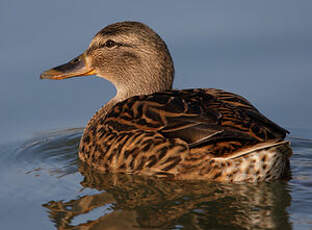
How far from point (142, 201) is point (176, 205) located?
1.26 ft

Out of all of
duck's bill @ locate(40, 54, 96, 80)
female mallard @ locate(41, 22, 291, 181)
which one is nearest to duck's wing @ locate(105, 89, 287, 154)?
female mallard @ locate(41, 22, 291, 181)

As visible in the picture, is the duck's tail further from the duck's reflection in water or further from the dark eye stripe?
Answer: the dark eye stripe

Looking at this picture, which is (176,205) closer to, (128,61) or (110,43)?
(128,61)

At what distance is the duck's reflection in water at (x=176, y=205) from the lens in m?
6.30

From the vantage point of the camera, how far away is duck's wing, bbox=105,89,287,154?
22.5 ft

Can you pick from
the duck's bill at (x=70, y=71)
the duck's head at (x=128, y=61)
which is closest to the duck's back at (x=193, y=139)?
the duck's head at (x=128, y=61)

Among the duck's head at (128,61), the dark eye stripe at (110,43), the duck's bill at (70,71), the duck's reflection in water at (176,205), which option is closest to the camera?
the duck's reflection in water at (176,205)

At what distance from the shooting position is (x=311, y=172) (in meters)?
7.72

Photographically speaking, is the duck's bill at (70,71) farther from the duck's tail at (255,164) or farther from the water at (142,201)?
the duck's tail at (255,164)

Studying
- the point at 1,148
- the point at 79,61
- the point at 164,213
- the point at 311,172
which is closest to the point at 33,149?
the point at 1,148

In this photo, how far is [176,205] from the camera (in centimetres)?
670

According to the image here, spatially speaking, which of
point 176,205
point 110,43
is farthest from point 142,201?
point 110,43

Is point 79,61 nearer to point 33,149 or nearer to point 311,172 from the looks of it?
point 33,149

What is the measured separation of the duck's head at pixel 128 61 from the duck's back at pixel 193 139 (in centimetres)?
79
